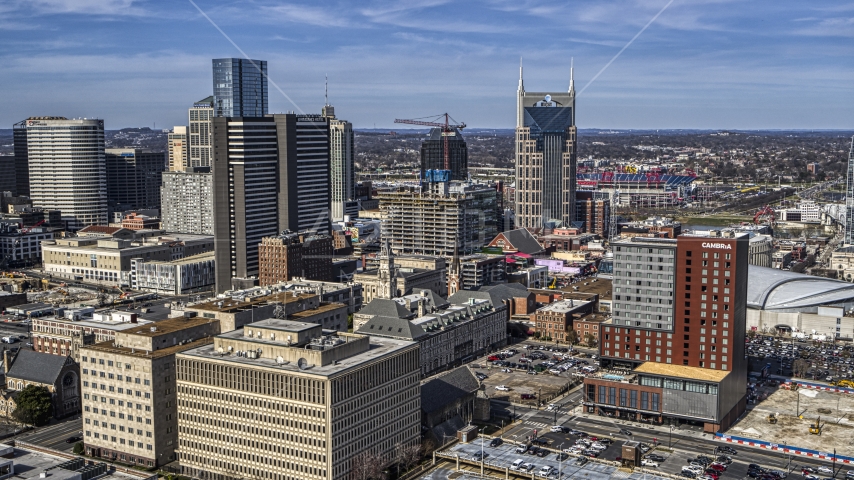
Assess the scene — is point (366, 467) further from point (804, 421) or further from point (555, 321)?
point (555, 321)

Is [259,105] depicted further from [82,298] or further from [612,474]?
[612,474]

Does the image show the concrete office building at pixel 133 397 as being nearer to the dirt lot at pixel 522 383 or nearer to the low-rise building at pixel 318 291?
the low-rise building at pixel 318 291

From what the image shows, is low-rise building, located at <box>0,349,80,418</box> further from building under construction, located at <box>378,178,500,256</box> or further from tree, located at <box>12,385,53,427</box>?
building under construction, located at <box>378,178,500,256</box>

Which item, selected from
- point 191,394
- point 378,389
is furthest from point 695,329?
point 191,394

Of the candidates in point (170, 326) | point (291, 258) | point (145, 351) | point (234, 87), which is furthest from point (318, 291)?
point (234, 87)

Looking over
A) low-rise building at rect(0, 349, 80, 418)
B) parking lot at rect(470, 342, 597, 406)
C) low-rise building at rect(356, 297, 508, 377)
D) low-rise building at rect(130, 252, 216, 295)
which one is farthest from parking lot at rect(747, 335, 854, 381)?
low-rise building at rect(130, 252, 216, 295)
